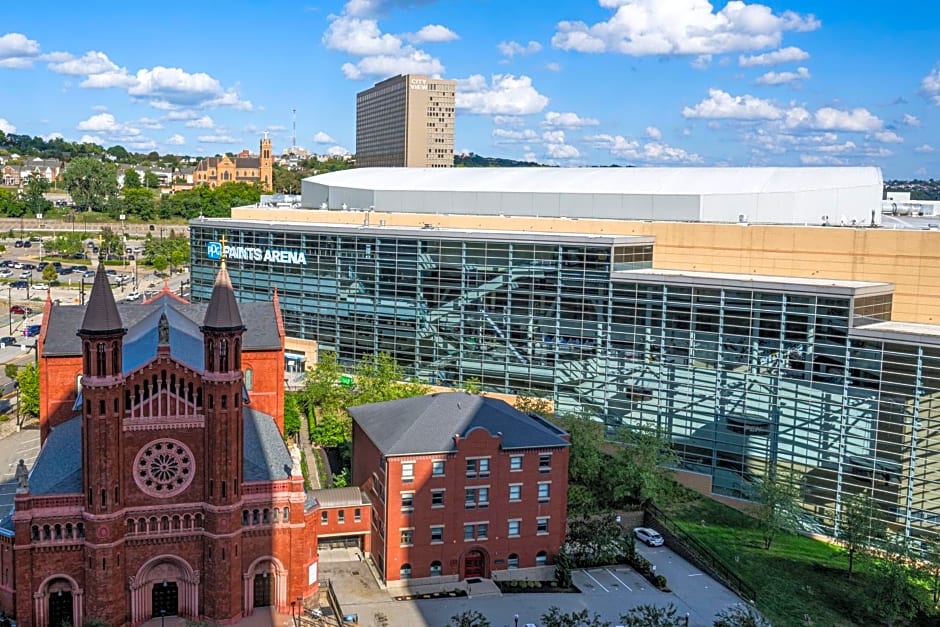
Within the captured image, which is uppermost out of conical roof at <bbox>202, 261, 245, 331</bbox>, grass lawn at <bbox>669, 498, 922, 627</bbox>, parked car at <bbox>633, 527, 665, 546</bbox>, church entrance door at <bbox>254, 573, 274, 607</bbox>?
conical roof at <bbox>202, 261, 245, 331</bbox>

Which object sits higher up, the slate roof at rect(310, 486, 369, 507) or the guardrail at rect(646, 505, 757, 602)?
the slate roof at rect(310, 486, 369, 507)

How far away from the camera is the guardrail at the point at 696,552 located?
61969 millimetres

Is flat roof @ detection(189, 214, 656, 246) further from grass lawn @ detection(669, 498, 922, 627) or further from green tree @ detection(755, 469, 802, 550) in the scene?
green tree @ detection(755, 469, 802, 550)

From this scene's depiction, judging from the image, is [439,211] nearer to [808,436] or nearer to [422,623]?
[808,436]

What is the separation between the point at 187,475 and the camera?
2026 inches

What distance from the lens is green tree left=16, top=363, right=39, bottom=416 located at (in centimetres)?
9231

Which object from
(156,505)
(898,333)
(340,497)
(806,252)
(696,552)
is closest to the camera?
(156,505)

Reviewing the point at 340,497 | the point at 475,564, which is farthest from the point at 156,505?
the point at 475,564

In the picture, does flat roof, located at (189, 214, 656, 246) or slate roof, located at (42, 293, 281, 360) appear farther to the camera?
flat roof, located at (189, 214, 656, 246)

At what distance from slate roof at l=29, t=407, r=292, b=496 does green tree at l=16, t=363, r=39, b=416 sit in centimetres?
2980

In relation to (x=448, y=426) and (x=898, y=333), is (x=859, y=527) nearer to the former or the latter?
(x=898, y=333)

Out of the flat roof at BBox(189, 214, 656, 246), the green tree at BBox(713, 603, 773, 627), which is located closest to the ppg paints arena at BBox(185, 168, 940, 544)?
the flat roof at BBox(189, 214, 656, 246)

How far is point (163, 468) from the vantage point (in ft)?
167

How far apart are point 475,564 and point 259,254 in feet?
184
